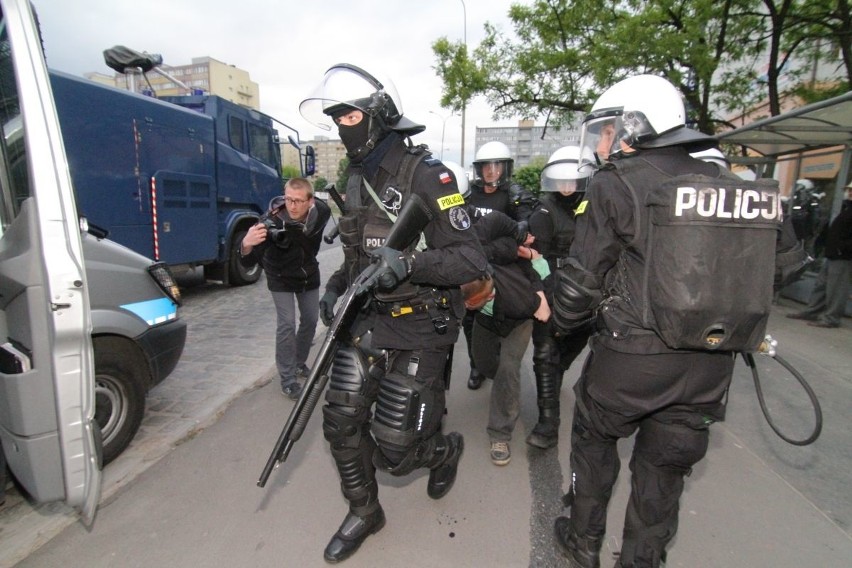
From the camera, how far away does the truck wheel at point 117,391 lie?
277 cm

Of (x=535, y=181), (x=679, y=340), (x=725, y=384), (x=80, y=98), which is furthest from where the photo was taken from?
(x=535, y=181)

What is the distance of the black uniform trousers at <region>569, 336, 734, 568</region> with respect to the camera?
176 centimetres

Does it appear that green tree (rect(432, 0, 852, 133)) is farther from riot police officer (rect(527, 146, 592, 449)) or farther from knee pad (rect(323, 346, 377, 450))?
knee pad (rect(323, 346, 377, 450))

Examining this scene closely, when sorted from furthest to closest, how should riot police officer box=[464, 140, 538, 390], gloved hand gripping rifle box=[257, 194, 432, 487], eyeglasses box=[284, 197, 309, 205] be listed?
1. riot police officer box=[464, 140, 538, 390]
2. eyeglasses box=[284, 197, 309, 205]
3. gloved hand gripping rifle box=[257, 194, 432, 487]

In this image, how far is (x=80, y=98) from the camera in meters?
5.45

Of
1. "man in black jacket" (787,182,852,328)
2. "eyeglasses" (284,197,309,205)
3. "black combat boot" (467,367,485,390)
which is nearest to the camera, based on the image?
"eyeglasses" (284,197,309,205)

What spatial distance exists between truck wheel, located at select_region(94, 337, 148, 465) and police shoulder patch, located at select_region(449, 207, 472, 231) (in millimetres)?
2123

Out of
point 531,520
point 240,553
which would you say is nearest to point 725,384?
point 531,520

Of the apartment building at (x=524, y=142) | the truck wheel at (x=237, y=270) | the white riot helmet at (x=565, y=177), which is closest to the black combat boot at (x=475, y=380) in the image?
the white riot helmet at (x=565, y=177)

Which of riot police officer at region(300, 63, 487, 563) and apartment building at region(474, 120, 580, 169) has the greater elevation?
apartment building at region(474, 120, 580, 169)

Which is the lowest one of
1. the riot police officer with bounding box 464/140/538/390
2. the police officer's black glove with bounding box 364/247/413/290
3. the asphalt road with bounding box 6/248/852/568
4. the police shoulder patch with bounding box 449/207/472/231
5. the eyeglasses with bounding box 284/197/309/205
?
the asphalt road with bounding box 6/248/852/568

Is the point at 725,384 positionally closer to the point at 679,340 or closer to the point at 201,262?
the point at 679,340

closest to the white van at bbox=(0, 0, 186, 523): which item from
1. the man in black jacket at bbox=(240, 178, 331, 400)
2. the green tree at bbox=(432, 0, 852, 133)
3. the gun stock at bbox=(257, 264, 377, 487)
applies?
the gun stock at bbox=(257, 264, 377, 487)

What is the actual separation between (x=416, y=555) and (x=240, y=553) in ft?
2.69
